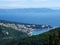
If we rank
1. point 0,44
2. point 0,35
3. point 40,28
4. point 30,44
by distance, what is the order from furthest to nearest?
point 40,28
point 0,35
point 0,44
point 30,44

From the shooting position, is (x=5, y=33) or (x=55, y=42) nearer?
(x=55, y=42)

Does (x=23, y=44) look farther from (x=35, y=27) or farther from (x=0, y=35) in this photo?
(x=35, y=27)

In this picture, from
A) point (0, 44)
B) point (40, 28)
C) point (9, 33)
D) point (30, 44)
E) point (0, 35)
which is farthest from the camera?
point (40, 28)

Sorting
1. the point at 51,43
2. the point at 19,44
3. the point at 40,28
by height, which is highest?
the point at 51,43

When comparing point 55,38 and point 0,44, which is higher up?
point 55,38

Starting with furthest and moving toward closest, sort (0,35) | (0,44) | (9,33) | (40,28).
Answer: (40,28) → (9,33) → (0,35) → (0,44)

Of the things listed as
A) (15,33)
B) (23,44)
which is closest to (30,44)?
(23,44)

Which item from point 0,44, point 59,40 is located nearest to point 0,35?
point 0,44

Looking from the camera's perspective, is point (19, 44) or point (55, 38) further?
point (19, 44)

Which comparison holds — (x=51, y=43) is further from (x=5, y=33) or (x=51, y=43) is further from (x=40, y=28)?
(x=40, y=28)
